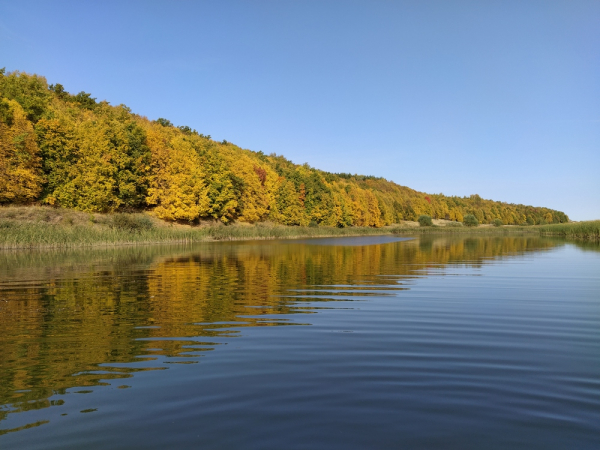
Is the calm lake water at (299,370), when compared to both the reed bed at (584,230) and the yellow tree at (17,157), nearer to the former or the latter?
the yellow tree at (17,157)

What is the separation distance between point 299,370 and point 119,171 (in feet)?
188

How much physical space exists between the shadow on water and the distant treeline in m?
33.5

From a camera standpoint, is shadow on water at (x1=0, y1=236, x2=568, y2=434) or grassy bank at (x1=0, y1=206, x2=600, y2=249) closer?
shadow on water at (x1=0, y1=236, x2=568, y2=434)

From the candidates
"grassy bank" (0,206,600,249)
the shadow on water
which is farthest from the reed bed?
the shadow on water

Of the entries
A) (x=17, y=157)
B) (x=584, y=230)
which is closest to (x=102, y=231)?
(x=17, y=157)

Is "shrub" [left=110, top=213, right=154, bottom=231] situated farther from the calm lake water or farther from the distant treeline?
the calm lake water

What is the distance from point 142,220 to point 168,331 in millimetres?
46104

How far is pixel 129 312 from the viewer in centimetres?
1058

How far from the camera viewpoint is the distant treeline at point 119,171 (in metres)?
49.3

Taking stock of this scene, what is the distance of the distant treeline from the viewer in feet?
162

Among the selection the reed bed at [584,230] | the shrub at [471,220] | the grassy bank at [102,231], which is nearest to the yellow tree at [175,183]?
the grassy bank at [102,231]

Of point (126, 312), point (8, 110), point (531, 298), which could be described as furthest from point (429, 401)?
point (8, 110)

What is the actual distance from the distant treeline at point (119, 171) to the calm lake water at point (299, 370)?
138ft

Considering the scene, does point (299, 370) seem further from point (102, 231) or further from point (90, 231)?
point (102, 231)
